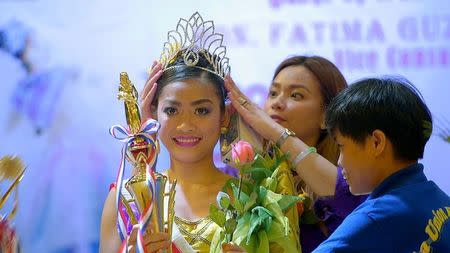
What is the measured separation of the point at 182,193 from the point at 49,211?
32.3 inches

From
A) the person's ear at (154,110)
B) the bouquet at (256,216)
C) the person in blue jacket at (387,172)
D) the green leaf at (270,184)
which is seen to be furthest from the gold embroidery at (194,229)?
the person in blue jacket at (387,172)

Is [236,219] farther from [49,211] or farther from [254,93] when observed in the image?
[49,211]

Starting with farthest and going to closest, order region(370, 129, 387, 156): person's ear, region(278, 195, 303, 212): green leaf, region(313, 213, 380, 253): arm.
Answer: region(278, 195, 303, 212): green leaf → region(370, 129, 387, 156): person's ear → region(313, 213, 380, 253): arm

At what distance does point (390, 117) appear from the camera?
5.44 ft

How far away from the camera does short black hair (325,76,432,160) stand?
1.66 m

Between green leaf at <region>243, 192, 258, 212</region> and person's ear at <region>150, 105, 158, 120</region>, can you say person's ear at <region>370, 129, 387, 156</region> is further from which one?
person's ear at <region>150, 105, 158, 120</region>

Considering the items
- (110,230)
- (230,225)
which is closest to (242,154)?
(230,225)

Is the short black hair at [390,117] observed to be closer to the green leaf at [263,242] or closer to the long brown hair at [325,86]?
the green leaf at [263,242]

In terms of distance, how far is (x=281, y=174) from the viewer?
2055mm

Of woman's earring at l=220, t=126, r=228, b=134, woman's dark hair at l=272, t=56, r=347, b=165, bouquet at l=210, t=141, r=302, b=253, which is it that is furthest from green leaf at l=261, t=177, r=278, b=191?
woman's dark hair at l=272, t=56, r=347, b=165

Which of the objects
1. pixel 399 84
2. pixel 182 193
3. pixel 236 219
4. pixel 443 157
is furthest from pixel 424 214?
pixel 443 157

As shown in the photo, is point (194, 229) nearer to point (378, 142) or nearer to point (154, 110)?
point (154, 110)

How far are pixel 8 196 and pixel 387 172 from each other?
2.41 ft

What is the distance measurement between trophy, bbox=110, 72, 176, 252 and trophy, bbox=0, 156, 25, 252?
0.20 metres
